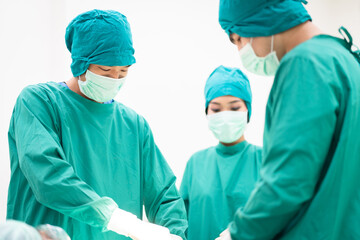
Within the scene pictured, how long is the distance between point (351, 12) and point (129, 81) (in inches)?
79.4

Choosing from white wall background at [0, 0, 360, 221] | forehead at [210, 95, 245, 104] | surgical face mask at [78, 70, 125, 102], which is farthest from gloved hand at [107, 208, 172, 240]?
white wall background at [0, 0, 360, 221]

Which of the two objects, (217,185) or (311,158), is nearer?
(311,158)

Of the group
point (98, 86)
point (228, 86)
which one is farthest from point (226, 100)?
point (98, 86)

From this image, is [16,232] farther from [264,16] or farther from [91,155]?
[264,16]

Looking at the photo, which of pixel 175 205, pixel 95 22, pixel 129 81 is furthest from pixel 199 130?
Answer: pixel 95 22

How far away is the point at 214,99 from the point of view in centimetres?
245

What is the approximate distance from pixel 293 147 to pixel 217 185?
1395 mm

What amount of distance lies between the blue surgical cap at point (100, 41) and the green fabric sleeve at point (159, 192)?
44 centimetres

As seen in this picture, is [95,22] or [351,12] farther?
[351,12]

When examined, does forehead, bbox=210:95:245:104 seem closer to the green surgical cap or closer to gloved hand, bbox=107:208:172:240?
gloved hand, bbox=107:208:172:240

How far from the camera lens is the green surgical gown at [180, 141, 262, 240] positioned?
2.30m

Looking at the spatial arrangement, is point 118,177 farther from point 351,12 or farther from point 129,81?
point 351,12

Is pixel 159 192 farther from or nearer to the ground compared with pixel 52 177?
nearer to the ground

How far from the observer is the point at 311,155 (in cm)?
104
